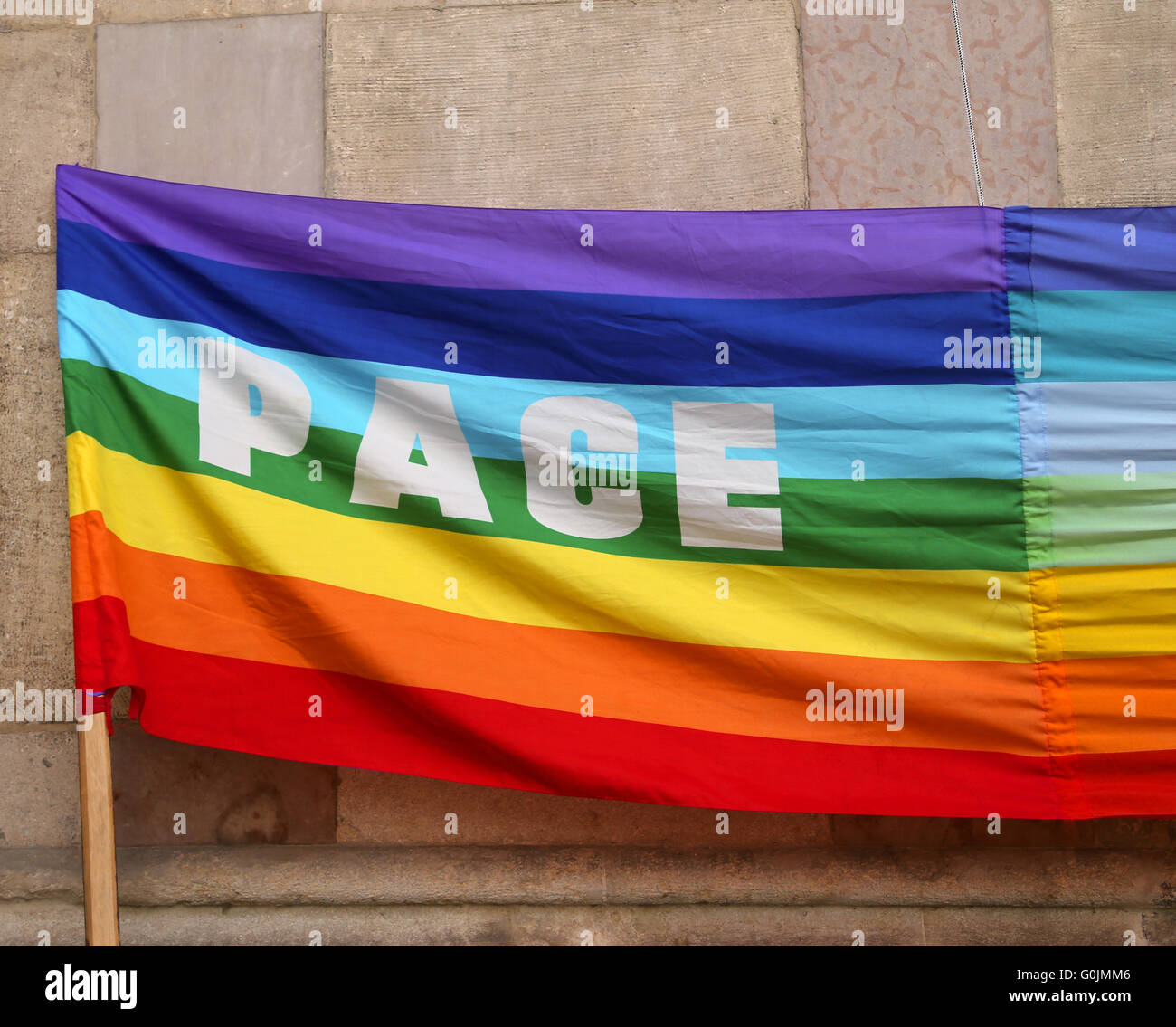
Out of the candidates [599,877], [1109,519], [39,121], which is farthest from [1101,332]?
[39,121]

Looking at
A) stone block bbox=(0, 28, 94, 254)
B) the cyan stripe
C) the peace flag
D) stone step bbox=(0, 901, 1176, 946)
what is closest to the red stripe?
the peace flag

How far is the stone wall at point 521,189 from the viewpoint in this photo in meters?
2.80

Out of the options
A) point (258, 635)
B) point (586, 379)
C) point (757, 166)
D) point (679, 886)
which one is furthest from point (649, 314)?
point (679, 886)

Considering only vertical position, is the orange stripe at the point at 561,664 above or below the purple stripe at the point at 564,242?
below

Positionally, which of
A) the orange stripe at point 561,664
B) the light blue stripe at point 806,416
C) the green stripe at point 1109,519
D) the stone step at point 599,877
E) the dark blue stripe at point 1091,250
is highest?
the dark blue stripe at point 1091,250

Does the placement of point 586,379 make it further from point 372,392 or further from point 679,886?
point 679,886

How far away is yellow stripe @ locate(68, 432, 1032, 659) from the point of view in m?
2.49

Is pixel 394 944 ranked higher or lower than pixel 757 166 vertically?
lower

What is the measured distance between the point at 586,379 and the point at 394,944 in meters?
1.80

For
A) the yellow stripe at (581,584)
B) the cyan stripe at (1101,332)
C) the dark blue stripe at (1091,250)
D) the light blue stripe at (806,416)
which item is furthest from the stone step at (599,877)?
the dark blue stripe at (1091,250)

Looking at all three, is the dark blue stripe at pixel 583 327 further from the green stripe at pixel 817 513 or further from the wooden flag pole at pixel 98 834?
the wooden flag pole at pixel 98 834

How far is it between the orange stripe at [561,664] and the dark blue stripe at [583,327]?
70cm

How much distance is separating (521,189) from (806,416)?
1.24 m
